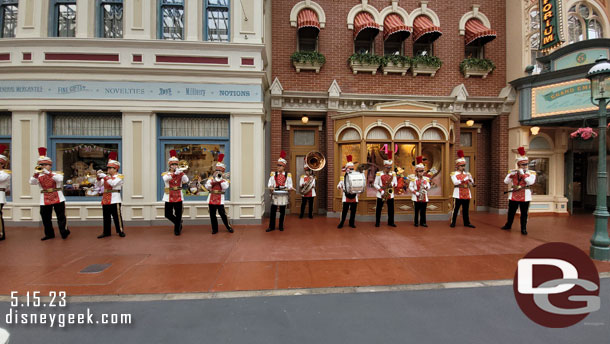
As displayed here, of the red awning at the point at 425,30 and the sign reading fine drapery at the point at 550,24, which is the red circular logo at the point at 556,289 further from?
the red awning at the point at 425,30

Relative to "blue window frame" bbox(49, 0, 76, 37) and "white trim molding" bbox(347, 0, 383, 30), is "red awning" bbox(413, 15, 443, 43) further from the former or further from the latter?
"blue window frame" bbox(49, 0, 76, 37)

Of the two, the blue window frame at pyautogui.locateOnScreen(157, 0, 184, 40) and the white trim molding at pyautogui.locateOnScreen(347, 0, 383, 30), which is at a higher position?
the white trim molding at pyautogui.locateOnScreen(347, 0, 383, 30)

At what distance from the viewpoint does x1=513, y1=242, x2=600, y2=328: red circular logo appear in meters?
3.07

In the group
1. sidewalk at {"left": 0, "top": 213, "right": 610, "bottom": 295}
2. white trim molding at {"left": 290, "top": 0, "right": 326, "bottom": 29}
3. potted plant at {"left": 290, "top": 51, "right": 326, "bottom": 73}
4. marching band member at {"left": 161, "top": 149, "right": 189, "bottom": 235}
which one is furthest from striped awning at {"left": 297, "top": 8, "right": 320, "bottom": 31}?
sidewalk at {"left": 0, "top": 213, "right": 610, "bottom": 295}

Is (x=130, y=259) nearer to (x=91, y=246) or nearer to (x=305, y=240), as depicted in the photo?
(x=91, y=246)

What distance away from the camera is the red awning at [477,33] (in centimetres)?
931

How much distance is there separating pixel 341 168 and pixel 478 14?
7.50 m

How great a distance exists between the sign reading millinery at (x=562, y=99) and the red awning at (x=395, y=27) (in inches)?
186

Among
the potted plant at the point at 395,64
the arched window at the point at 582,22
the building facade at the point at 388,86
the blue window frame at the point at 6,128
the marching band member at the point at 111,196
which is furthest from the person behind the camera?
the arched window at the point at 582,22

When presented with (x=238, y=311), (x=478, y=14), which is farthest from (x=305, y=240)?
(x=478, y=14)

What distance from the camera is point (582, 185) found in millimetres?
11203

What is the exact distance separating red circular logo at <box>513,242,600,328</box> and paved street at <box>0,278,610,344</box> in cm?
10

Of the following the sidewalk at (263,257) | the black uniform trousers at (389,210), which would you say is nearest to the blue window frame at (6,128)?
the sidewalk at (263,257)

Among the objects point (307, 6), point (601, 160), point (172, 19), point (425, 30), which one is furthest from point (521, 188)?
point (172, 19)
